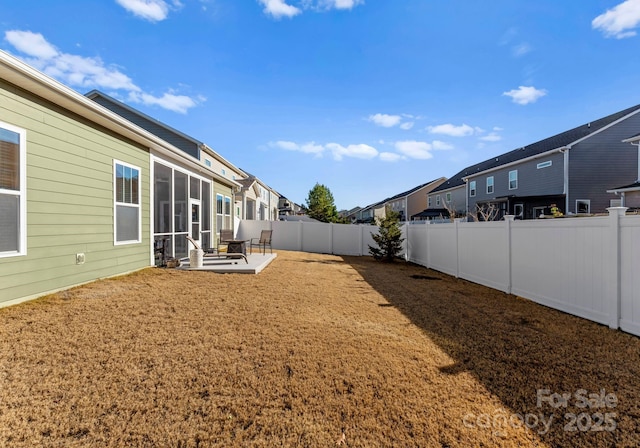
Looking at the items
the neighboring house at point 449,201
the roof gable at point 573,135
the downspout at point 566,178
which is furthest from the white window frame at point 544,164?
the neighboring house at point 449,201

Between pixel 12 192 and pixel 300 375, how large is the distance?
4.89 metres

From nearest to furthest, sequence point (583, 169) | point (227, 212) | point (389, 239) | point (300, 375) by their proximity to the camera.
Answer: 1. point (300, 375)
2. point (389, 239)
3. point (227, 212)
4. point (583, 169)

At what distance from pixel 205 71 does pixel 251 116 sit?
114 inches

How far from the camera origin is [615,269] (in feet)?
12.1

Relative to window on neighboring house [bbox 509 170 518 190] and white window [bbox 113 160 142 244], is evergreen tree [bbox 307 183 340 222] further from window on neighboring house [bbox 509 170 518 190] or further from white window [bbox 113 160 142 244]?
white window [bbox 113 160 142 244]

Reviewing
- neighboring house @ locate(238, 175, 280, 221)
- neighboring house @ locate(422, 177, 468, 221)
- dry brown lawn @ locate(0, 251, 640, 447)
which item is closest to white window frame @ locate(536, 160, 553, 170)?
neighboring house @ locate(422, 177, 468, 221)

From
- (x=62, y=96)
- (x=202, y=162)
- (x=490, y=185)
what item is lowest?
(x=62, y=96)

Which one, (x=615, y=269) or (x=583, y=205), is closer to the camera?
(x=615, y=269)

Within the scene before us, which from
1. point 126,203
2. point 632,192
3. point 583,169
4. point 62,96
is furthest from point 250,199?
point 583,169

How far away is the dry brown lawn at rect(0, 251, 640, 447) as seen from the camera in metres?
1.87

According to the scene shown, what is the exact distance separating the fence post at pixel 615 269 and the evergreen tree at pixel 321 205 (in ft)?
114

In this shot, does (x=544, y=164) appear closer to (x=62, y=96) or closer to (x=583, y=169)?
(x=583, y=169)

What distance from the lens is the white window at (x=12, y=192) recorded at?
3.98m

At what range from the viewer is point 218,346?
3111mm
